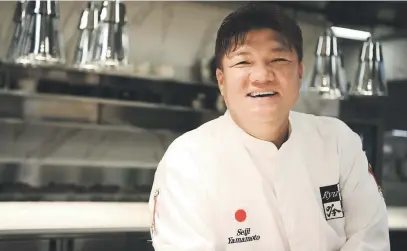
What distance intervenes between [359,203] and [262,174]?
0.21 m

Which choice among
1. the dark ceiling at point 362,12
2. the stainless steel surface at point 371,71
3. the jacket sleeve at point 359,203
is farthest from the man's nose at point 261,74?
the dark ceiling at point 362,12

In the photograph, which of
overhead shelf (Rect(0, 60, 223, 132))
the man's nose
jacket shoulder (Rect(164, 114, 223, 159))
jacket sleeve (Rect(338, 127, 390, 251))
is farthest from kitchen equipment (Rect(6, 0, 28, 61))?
jacket sleeve (Rect(338, 127, 390, 251))

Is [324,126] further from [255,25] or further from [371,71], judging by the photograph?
[371,71]

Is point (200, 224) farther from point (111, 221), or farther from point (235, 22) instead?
point (111, 221)

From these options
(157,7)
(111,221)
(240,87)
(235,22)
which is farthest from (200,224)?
(157,7)

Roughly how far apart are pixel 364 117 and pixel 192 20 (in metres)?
0.85

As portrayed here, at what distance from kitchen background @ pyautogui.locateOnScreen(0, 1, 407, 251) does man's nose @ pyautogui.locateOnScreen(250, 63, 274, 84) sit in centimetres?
86

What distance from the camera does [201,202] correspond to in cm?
104

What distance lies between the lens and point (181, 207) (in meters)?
1.03

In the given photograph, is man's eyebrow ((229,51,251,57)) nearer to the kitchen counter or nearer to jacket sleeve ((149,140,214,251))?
jacket sleeve ((149,140,214,251))

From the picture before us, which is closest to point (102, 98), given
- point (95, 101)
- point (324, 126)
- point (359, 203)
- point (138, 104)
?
point (95, 101)

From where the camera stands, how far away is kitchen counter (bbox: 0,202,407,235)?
155 cm

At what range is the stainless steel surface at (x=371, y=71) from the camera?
209cm

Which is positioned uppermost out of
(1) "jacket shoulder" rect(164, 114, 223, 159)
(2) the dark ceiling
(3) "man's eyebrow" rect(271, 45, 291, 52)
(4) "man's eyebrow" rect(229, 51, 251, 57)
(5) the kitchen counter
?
(2) the dark ceiling
